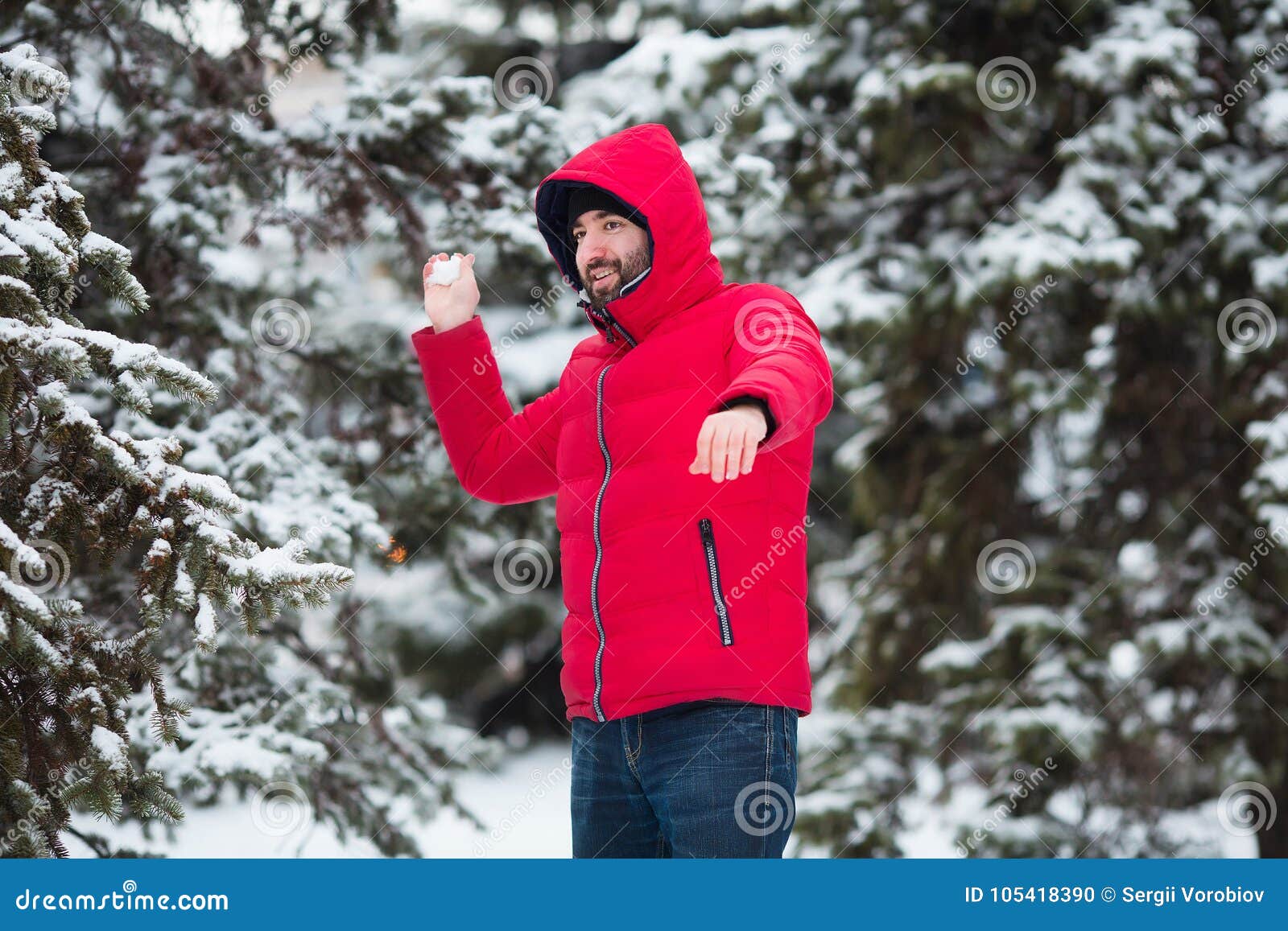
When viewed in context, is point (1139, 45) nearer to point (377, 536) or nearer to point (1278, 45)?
point (1278, 45)

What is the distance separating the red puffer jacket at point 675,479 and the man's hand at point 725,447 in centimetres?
10

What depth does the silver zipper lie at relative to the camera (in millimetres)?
2580

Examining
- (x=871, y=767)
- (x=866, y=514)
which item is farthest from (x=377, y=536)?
(x=866, y=514)

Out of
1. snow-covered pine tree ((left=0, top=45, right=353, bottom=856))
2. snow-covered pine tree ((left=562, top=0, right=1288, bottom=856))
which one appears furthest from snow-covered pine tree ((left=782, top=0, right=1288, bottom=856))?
snow-covered pine tree ((left=0, top=45, right=353, bottom=856))

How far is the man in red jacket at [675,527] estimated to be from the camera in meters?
2.45

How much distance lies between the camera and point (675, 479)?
2.57 meters

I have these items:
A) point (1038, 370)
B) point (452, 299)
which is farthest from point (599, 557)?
point (1038, 370)

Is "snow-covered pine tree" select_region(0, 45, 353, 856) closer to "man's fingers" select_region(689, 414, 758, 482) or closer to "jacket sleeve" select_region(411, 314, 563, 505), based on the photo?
"jacket sleeve" select_region(411, 314, 563, 505)

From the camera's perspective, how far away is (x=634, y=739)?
254 centimetres

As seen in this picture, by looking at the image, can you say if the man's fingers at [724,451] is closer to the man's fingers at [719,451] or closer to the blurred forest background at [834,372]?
the man's fingers at [719,451]

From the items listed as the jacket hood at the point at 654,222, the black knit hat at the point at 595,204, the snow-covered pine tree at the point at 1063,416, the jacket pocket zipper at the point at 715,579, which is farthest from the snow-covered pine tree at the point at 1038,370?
the jacket pocket zipper at the point at 715,579

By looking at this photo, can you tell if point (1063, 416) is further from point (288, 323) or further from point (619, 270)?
point (619, 270)

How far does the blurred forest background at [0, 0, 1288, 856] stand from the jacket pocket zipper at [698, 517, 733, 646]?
774mm

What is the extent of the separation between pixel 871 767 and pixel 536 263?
3853 mm
